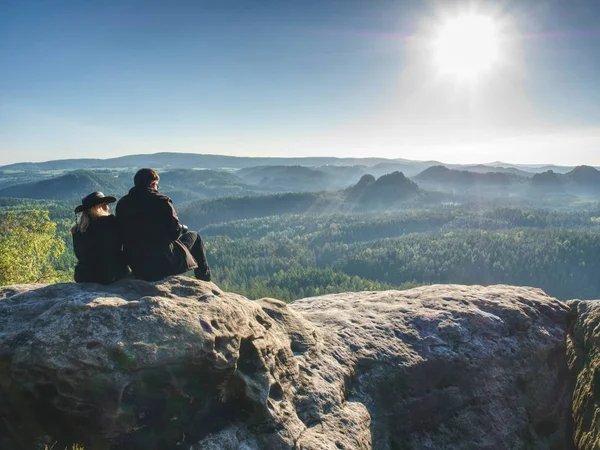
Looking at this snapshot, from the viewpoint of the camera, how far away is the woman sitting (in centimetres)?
1051

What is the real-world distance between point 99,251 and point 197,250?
3.23m

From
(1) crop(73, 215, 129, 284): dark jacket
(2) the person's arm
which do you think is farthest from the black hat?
(2) the person's arm

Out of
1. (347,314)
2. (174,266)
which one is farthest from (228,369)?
(347,314)

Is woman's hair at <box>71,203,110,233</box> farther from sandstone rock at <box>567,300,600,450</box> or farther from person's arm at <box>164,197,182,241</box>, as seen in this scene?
sandstone rock at <box>567,300,600,450</box>

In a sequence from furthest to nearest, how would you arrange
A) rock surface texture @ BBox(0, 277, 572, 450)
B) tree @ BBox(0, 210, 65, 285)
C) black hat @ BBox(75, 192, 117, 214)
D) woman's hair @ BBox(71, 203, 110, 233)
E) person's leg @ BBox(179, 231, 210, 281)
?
tree @ BBox(0, 210, 65, 285), person's leg @ BBox(179, 231, 210, 281), black hat @ BBox(75, 192, 117, 214), woman's hair @ BBox(71, 203, 110, 233), rock surface texture @ BBox(0, 277, 572, 450)

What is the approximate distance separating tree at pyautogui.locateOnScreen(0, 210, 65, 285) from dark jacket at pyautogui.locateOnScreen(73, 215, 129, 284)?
28.1m

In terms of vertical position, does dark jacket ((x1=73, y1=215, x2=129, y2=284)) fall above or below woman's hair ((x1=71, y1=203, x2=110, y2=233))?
below

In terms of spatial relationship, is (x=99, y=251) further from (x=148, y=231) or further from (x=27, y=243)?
(x=27, y=243)

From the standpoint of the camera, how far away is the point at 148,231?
10.8 metres

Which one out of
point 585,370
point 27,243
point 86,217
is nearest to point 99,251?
point 86,217

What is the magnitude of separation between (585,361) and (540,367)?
156 centimetres

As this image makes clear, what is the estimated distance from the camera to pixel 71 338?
8.23m

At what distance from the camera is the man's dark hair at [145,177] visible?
36.8ft

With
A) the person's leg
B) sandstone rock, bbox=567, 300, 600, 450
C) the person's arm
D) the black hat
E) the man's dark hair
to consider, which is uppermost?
the man's dark hair
